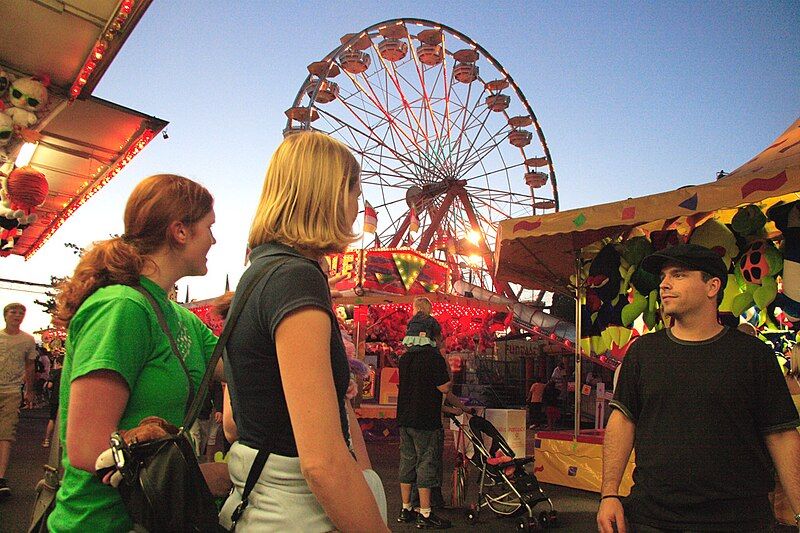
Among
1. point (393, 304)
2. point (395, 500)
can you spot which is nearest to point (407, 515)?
point (395, 500)

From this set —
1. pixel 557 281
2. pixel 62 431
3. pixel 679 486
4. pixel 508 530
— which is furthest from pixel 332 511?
pixel 557 281

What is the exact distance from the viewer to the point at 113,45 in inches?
200

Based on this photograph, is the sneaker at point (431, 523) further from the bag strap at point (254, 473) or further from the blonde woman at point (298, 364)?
the bag strap at point (254, 473)

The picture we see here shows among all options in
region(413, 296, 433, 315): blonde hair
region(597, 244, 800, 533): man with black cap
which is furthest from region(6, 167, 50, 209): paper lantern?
region(597, 244, 800, 533): man with black cap

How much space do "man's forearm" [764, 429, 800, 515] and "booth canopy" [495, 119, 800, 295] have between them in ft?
9.83

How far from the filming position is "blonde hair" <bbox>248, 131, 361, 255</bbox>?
4.23 feet

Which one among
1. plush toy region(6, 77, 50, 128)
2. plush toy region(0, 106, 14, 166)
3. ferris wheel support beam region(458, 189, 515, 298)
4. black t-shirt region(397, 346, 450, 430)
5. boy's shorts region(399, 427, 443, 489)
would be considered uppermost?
ferris wheel support beam region(458, 189, 515, 298)

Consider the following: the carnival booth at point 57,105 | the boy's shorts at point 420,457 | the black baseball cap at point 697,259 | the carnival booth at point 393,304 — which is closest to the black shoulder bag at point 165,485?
the black baseball cap at point 697,259

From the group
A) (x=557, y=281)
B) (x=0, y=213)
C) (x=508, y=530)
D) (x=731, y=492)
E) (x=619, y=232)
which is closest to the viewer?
(x=731, y=492)

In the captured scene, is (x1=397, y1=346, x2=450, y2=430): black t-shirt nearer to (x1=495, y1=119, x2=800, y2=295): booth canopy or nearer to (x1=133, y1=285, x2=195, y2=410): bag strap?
(x1=495, y1=119, x2=800, y2=295): booth canopy

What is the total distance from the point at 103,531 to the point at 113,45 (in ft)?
15.2

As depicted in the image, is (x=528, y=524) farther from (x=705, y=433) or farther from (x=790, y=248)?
(x=705, y=433)

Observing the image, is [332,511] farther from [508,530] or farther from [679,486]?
[508,530]

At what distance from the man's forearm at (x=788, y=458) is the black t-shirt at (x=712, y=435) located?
0.03 metres
